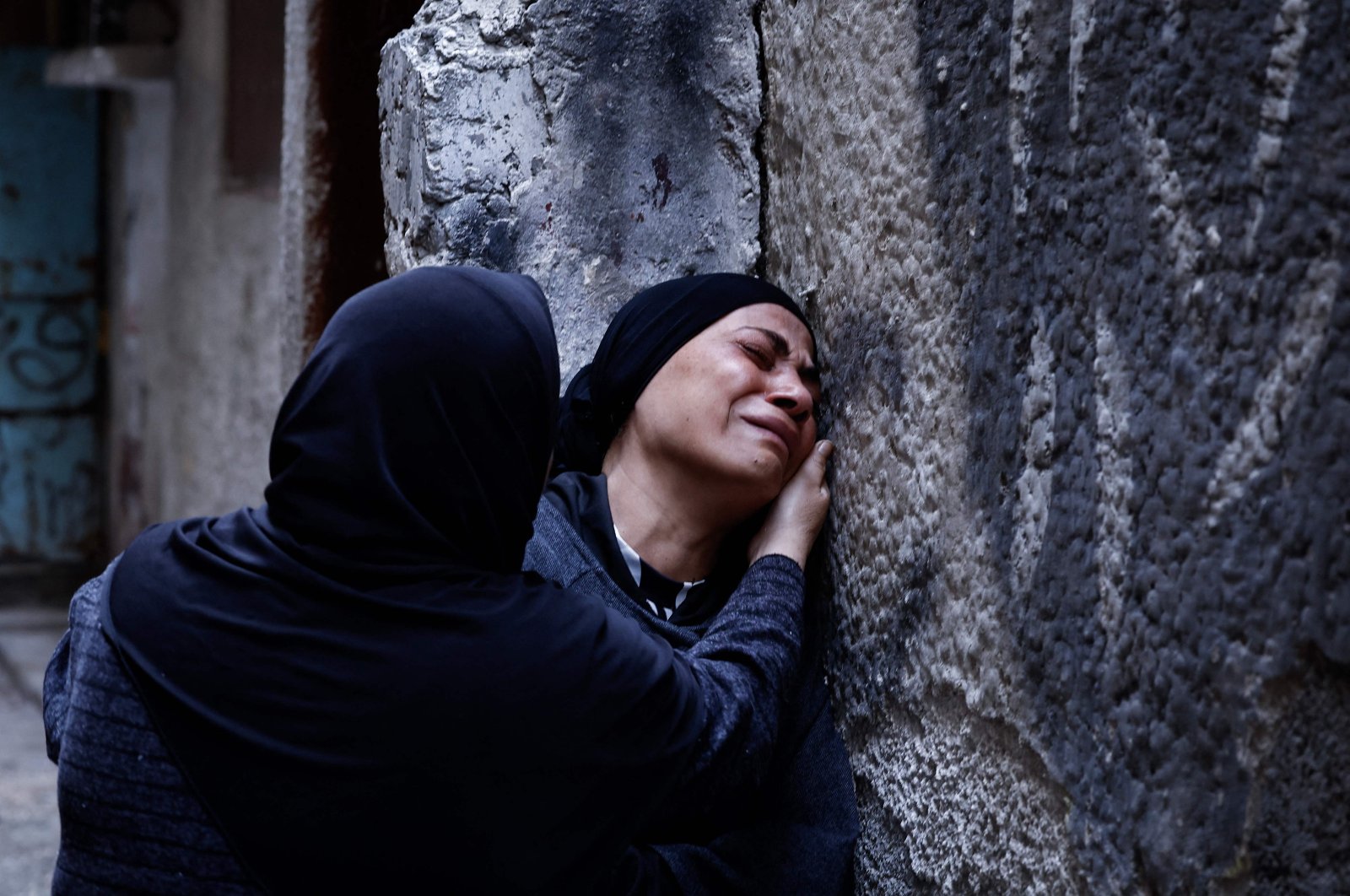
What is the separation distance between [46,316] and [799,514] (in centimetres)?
662

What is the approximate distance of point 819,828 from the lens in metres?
1.73

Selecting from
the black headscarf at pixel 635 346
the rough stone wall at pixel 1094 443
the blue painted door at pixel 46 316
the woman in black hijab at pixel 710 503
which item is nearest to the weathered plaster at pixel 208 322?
the blue painted door at pixel 46 316

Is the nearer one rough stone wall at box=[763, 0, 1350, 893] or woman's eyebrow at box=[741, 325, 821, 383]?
rough stone wall at box=[763, 0, 1350, 893]

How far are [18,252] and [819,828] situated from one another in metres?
6.82

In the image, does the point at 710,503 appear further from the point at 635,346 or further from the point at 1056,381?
the point at 1056,381

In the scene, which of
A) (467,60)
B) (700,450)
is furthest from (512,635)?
(467,60)

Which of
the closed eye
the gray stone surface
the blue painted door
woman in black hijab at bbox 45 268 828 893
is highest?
the gray stone surface

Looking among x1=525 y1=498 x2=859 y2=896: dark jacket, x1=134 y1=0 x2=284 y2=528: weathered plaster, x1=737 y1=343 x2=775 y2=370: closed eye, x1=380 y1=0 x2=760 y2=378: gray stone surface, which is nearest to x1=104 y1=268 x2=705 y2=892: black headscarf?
x1=525 y1=498 x2=859 y2=896: dark jacket

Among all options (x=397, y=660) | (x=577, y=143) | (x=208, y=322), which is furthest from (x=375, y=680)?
(x=208, y=322)

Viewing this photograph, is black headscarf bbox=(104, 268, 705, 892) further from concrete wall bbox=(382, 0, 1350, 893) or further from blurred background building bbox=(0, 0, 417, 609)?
blurred background building bbox=(0, 0, 417, 609)

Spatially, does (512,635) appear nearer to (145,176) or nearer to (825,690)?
(825,690)

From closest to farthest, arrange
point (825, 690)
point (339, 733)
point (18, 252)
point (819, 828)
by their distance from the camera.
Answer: point (339, 733)
point (819, 828)
point (825, 690)
point (18, 252)

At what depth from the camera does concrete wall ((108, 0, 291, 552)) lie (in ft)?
16.1

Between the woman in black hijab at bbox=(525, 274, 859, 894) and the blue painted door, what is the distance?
628 centimetres
